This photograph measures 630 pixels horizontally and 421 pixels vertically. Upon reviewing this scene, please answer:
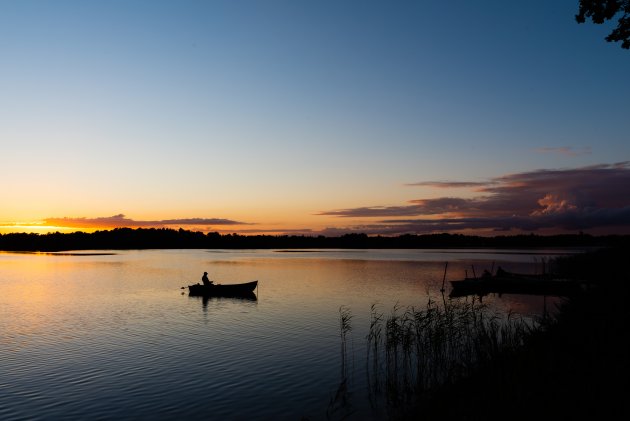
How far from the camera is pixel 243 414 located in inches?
652

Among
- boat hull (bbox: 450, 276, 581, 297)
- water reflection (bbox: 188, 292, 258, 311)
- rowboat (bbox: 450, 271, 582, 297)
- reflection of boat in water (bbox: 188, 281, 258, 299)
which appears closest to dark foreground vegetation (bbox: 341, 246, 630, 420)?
water reflection (bbox: 188, 292, 258, 311)

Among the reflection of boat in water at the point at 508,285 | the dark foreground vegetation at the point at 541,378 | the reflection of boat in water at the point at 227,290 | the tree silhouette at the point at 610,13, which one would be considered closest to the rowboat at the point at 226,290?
the reflection of boat in water at the point at 227,290

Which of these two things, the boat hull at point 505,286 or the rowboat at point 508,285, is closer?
the rowboat at point 508,285

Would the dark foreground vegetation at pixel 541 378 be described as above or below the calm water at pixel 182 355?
above

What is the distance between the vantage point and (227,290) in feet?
171

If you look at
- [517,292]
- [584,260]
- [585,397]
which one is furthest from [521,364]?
[584,260]

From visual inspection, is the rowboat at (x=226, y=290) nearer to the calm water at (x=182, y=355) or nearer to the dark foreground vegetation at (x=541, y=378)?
the calm water at (x=182, y=355)

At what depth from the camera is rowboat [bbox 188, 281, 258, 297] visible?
51750 millimetres

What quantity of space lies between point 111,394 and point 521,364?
1515cm

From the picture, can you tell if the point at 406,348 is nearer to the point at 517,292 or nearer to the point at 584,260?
the point at 517,292

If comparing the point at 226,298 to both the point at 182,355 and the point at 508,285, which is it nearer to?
the point at 182,355

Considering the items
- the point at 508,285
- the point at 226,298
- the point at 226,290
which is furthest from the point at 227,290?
the point at 508,285

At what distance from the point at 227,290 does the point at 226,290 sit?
18 cm

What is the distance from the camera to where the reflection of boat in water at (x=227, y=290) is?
170 feet
